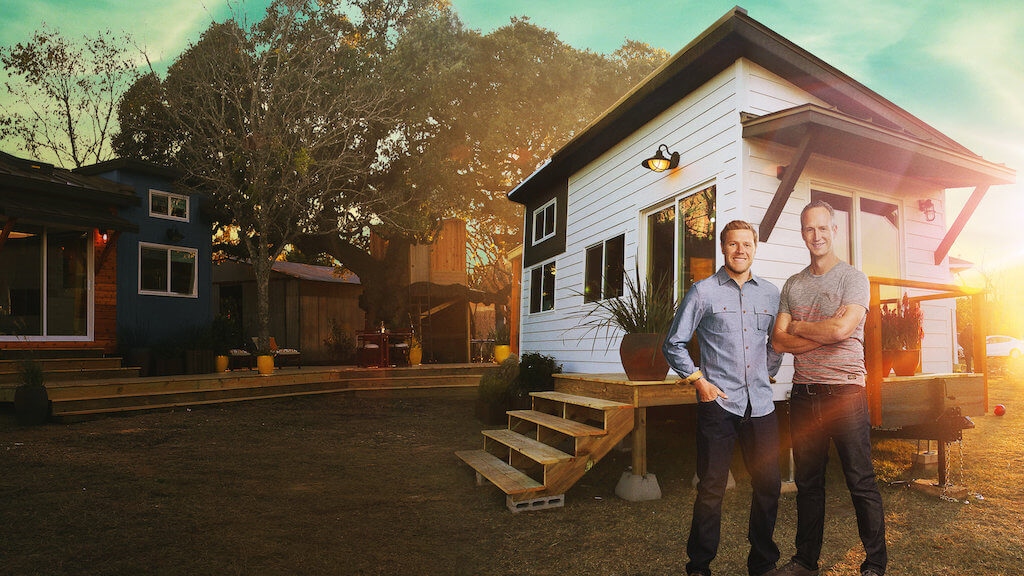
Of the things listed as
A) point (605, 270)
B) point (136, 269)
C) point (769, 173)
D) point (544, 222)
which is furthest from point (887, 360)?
point (136, 269)

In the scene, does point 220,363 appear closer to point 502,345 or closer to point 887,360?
point 502,345

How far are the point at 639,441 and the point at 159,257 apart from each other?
12.6 meters

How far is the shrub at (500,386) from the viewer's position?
28.7ft

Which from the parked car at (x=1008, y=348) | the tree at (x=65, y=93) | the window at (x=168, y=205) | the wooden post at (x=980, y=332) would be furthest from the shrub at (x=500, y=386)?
the parked car at (x=1008, y=348)

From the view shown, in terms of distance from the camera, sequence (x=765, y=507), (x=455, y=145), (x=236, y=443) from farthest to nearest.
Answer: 1. (x=455, y=145)
2. (x=236, y=443)
3. (x=765, y=507)

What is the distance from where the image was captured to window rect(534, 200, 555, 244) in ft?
36.0

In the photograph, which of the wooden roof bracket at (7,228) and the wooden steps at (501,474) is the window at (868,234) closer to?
the wooden steps at (501,474)

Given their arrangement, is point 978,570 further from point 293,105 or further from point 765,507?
point 293,105

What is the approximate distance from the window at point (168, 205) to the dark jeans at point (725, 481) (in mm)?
14082

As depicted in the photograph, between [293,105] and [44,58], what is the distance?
1027 centimetres

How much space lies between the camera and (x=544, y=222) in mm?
11453

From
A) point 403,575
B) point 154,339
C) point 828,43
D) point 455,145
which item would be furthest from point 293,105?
point 403,575

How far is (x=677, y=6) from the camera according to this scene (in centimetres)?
826

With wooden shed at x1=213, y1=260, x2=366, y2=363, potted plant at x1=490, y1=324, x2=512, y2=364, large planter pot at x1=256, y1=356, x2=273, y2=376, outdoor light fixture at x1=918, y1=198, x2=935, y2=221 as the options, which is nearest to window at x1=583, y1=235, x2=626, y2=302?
outdoor light fixture at x1=918, y1=198, x2=935, y2=221
